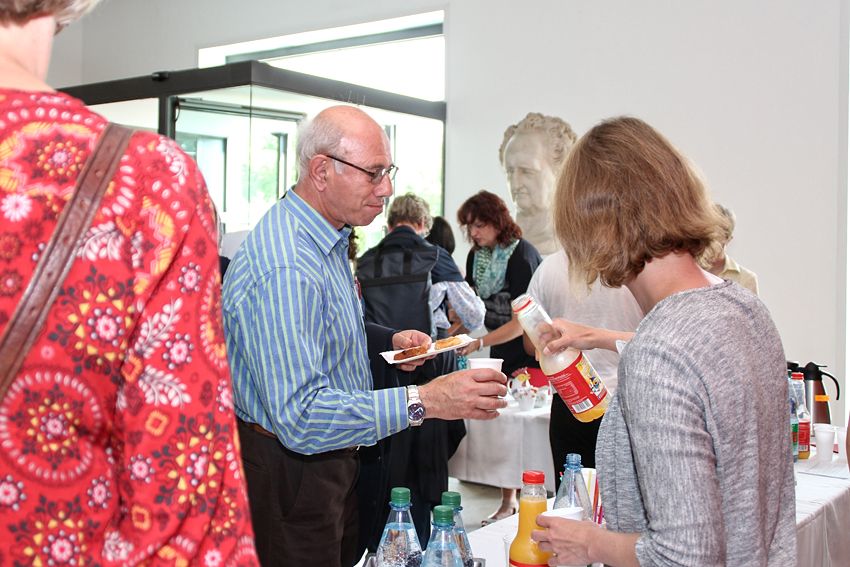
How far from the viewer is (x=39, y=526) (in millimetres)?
606

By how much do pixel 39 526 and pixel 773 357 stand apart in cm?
99

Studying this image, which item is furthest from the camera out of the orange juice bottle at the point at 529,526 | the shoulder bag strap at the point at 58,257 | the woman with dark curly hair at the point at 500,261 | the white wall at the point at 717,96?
the white wall at the point at 717,96

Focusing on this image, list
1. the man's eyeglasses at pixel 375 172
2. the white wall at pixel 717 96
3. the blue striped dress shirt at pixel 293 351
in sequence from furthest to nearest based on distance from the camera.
Result: the white wall at pixel 717 96 → the man's eyeglasses at pixel 375 172 → the blue striped dress shirt at pixel 293 351

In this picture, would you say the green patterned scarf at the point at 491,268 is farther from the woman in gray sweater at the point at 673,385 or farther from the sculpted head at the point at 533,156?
the woman in gray sweater at the point at 673,385

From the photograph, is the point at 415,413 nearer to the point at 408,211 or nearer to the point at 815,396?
the point at 815,396

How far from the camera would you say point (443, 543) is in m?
1.23

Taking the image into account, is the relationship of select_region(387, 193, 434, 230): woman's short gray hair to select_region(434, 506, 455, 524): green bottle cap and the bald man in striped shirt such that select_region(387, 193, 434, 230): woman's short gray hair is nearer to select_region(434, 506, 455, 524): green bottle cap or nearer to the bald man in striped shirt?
the bald man in striped shirt

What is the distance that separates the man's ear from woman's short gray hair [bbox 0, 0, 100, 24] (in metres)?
1.07

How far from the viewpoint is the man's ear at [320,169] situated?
1.76m

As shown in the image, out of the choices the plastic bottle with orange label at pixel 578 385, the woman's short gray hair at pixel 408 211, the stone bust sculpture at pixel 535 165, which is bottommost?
the plastic bottle with orange label at pixel 578 385

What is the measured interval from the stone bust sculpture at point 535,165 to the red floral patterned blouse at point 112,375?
538 cm

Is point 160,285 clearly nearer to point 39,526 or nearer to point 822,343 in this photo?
point 39,526

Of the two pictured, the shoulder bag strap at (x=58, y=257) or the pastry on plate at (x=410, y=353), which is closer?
the shoulder bag strap at (x=58, y=257)

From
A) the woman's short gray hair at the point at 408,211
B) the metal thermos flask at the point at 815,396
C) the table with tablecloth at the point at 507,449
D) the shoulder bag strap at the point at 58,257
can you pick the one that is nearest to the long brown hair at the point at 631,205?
the shoulder bag strap at the point at 58,257
